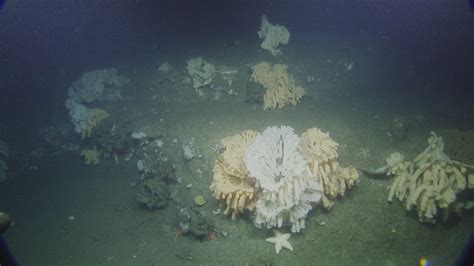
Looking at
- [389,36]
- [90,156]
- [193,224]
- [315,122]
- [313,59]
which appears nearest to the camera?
[193,224]

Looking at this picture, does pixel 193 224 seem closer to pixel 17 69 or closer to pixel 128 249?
pixel 128 249

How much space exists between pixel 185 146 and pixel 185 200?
1.53 metres

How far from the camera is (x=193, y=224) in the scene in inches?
240

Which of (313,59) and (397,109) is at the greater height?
(313,59)

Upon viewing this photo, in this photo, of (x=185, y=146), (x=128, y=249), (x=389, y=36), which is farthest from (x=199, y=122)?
(x=389, y=36)

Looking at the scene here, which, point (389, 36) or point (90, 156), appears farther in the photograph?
point (389, 36)

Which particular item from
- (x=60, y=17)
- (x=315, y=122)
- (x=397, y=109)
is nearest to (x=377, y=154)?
(x=315, y=122)

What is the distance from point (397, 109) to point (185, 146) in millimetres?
5608

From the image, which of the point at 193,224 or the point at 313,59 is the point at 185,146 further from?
the point at 313,59

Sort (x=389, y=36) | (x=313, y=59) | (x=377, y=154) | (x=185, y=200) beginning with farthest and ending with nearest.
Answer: (x=389, y=36)
(x=313, y=59)
(x=185, y=200)
(x=377, y=154)

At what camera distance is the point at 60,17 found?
15.9m

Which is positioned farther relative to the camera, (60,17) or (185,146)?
(60,17)

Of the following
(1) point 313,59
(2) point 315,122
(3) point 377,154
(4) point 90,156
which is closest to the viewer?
(3) point 377,154

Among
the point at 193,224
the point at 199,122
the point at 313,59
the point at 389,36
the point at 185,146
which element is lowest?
the point at 193,224
